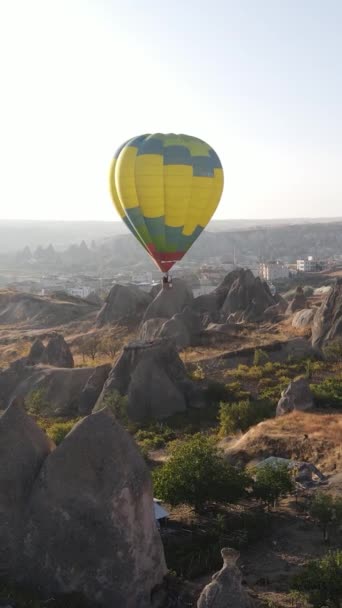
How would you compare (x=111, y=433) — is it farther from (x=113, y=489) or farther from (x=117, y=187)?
(x=117, y=187)

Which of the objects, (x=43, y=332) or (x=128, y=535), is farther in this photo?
(x=43, y=332)

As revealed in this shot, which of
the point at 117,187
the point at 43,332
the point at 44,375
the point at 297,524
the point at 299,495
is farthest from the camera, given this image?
the point at 43,332

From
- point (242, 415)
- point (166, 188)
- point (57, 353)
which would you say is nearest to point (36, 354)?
point (57, 353)

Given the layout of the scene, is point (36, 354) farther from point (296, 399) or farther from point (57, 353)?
point (296, 399)

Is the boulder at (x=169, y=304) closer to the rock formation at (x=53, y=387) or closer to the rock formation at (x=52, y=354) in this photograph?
the rock formation at (x=52, y=354)

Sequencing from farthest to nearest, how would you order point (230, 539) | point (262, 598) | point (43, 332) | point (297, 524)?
1. point (43, 332)
2. point (297, 524)
3. point (230, 539)
4. point (262, 598)

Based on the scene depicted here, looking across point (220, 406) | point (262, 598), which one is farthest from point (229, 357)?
point (262, 598)

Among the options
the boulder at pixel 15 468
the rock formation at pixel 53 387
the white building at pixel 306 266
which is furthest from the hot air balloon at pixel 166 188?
the white building at pixel 306 266
